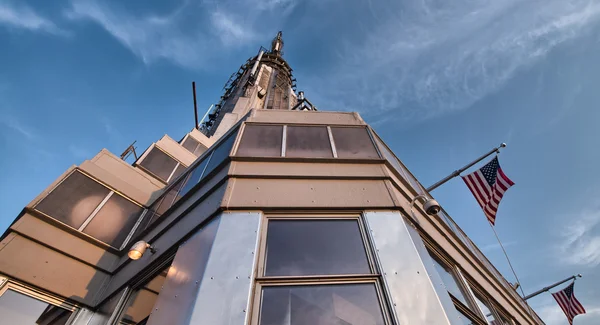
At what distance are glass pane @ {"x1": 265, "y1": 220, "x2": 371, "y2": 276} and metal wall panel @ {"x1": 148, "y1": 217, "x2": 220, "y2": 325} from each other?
79 centimetres

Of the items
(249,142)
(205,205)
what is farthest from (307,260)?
(249,142)

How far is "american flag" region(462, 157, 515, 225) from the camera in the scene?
824cm

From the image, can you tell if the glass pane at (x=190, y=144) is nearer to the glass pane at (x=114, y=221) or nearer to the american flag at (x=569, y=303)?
the glass pane at (x=114, y=221)

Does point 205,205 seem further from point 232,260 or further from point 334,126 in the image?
point 334,126

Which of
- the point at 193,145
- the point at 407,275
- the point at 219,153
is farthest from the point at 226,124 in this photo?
the point at 407,275

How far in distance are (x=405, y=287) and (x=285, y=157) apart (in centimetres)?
302

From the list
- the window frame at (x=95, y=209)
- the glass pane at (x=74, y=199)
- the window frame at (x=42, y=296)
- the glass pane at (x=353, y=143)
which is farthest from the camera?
the glass pane at (x=74, y=199)

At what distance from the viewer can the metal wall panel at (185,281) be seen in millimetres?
3207

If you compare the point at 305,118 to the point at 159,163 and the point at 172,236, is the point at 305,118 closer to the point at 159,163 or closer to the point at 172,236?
the point at 172,236

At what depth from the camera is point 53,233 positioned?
6199mm

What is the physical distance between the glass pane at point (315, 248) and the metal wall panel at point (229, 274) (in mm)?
251

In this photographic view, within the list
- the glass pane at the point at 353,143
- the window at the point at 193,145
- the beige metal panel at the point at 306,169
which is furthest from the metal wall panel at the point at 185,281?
the window at the point at 193,145

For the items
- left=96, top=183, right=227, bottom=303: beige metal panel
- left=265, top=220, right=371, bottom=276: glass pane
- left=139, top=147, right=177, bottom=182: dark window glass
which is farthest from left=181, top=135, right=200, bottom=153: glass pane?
left=265, top=220, right=371, bottom=276: glass pane

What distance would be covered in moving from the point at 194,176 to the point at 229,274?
432cm
